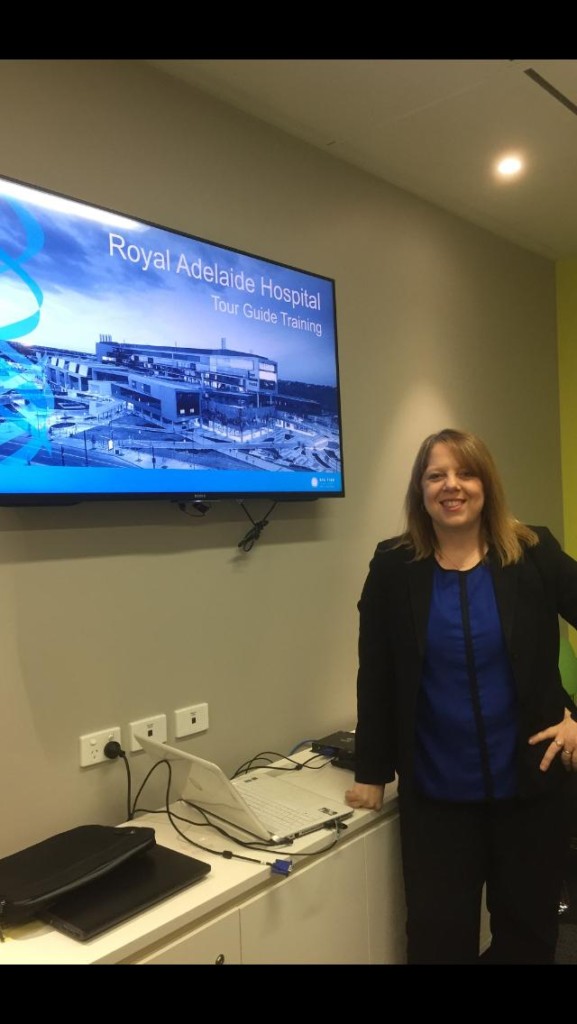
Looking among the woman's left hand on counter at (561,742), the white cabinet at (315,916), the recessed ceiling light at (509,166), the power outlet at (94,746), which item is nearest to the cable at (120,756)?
the power outlet at (94,746)

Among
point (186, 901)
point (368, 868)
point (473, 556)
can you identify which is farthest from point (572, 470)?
point (186, 901)

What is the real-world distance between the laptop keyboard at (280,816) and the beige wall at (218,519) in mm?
283

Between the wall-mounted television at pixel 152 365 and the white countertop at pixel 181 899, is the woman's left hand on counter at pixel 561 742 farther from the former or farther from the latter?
the wall-mounted television at pixel 152 365

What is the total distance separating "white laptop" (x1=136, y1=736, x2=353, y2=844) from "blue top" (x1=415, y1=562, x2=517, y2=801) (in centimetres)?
30

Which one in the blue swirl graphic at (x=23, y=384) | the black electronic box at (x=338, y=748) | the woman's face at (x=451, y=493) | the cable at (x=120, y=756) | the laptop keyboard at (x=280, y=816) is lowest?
the laptop keyboard at (x=280, y=816)

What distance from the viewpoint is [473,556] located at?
175cm

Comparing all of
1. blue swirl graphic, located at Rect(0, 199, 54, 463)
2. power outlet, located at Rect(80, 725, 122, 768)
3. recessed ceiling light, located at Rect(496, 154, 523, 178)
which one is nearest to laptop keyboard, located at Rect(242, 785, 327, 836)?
power outlet, located at Rect(80, 725, 122, 768)

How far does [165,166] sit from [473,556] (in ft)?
4.52

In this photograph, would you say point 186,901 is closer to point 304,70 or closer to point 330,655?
point 330,655

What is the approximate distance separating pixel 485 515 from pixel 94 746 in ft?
3.68

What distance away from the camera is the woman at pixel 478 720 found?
1637 mm

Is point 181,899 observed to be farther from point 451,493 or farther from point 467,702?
point 451,493

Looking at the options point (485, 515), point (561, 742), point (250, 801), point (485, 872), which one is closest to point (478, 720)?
point (561, 742)

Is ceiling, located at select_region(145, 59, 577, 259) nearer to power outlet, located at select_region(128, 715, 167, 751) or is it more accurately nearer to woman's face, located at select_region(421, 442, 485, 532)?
woman's face, located at select_region(421, 442, 485, 532)
